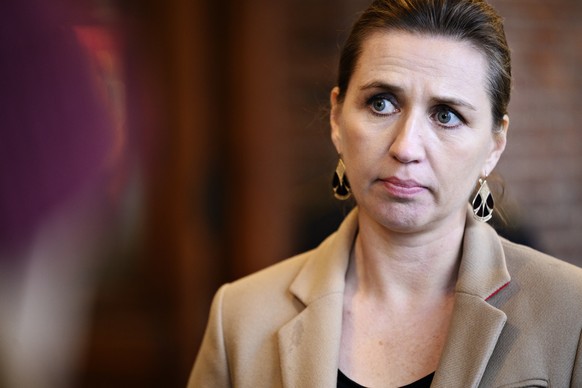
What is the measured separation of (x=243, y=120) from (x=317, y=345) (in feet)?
6.32

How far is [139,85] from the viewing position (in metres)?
3.52

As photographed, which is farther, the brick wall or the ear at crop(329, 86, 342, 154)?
the brick wall

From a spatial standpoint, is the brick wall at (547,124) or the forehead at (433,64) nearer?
the forehead at (433,64)

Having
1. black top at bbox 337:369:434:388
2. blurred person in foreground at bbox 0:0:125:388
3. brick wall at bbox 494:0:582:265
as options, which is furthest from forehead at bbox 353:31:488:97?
brick wall at bbox 494:0:582:265

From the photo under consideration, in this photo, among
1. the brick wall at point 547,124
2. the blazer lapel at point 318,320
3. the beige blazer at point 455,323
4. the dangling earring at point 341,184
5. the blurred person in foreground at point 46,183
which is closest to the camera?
the beige blazer at point 455,323

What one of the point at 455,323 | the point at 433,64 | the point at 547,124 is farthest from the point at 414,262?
the point at 547,124

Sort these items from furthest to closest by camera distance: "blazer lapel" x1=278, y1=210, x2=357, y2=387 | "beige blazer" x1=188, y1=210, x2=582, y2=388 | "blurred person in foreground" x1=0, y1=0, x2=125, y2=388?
"blurred person in foreground" x1=0, y1=0, x2=125, y2=388 → "blazer lapel" x1=278, y1=210, x2=357, y2=387 → "beige blazer" x1=188, y1=210, x2=582, y2=388

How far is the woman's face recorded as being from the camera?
1.53 m

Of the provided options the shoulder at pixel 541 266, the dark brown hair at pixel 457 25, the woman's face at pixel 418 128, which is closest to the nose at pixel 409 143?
the woman's face at pixel 418 128

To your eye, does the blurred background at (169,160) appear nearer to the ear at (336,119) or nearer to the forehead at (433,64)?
the ear at (336,119)

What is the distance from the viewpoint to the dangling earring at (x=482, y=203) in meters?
1.66

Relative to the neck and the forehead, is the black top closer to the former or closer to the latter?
the neck

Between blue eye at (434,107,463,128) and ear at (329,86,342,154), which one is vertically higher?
blue eye at (434,107,463,128)

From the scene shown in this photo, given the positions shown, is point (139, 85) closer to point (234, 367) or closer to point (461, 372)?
point (234, 367)
